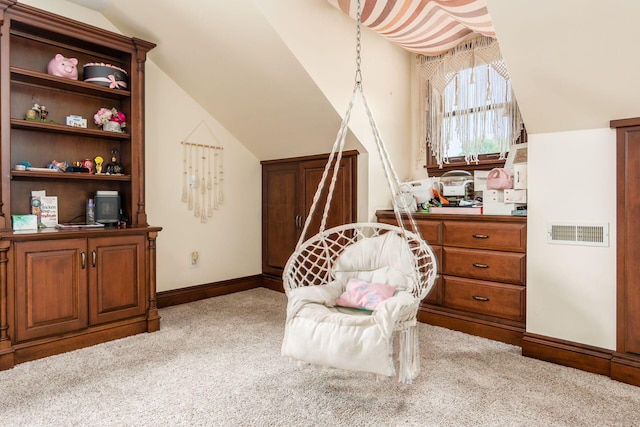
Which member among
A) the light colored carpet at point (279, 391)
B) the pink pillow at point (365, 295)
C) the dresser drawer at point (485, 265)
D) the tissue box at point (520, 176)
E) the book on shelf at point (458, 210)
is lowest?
the light colored carpet at point (279, 391)

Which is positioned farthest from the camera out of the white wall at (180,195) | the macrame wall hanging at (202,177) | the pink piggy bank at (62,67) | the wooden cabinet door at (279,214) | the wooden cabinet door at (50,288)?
the wooden cabinet door at (279,214)

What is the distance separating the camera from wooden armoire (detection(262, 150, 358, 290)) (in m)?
3.61

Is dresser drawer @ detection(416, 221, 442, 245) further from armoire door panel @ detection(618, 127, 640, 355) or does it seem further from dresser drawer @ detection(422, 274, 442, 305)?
armoire door panel @ detection(618, 127, 640, 355)

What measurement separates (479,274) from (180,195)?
2.79 m

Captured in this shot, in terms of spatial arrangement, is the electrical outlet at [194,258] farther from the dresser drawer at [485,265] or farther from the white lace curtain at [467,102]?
the white lace curtain at [467,102]

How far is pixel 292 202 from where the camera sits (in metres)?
4.13

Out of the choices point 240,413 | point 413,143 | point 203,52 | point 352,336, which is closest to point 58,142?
point 203,52

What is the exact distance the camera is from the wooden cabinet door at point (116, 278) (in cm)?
264

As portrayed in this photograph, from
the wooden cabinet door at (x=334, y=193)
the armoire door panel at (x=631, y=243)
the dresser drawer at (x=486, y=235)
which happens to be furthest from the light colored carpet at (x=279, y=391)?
the wooden cabinet door at (x=334, y=193)

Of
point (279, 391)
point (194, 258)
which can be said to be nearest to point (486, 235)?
point (279, 391)

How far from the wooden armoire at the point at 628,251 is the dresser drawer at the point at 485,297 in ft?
1.85

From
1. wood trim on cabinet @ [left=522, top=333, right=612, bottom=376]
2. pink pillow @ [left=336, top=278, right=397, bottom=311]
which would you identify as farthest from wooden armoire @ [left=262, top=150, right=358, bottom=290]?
wood trim on cabinet @ [left=522, top=333, right=612, bottom=376]

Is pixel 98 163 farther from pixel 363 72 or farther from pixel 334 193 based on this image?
pixel 363 72

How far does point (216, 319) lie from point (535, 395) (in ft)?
7.73
